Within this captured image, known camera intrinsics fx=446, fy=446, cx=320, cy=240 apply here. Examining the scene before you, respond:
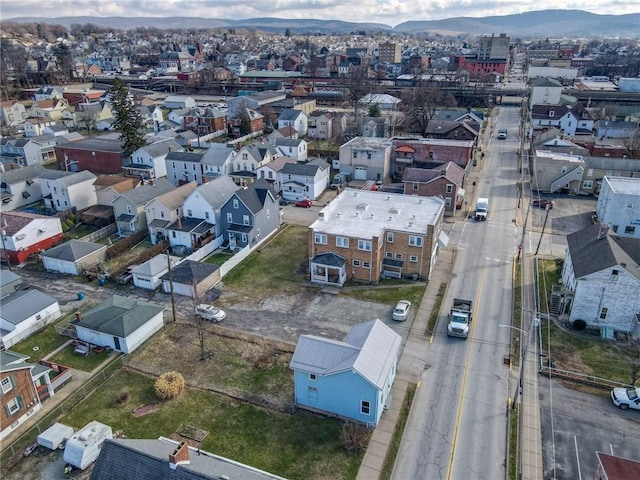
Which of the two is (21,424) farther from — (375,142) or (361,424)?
(375,142)

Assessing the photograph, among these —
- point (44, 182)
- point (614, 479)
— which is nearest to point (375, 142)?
point (44, 182)

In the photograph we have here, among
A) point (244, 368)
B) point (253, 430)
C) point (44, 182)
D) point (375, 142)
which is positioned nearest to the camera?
point (253, 430)

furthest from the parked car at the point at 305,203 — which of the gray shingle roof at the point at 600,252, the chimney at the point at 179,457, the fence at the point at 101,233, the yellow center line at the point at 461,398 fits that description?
the chimney at the point at 179,457

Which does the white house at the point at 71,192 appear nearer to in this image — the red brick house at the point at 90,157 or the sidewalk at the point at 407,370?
the red brick house at the point at 90,157

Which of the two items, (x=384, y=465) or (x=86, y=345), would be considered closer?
(x=384, y=465)

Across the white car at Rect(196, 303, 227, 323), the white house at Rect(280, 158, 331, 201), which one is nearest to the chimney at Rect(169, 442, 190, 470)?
the white car at Rect(196, 303, 227, 323)

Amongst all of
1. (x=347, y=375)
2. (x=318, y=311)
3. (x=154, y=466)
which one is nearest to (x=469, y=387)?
(x=347, y=375)
